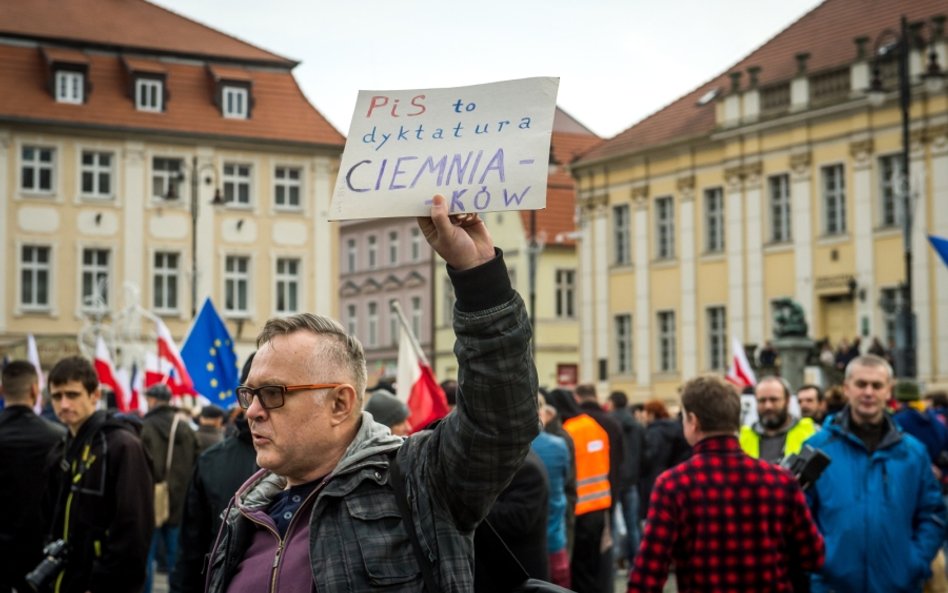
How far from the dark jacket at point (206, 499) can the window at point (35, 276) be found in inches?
1794

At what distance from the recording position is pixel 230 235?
53625 mm

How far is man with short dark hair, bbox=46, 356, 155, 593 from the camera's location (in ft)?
23.3

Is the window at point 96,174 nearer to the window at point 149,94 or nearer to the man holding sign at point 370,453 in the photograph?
the window at point 149,94

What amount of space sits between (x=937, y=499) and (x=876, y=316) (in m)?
34.2

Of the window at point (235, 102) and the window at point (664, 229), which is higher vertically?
the window at point (235, 102)

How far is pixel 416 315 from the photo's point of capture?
7281cm

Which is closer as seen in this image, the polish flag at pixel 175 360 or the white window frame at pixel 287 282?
the polish flag at pixel 175 360

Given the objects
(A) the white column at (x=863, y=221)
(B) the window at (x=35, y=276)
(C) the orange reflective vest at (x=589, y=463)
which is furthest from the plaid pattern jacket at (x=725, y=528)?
(B) the window at (x=35, y=276)

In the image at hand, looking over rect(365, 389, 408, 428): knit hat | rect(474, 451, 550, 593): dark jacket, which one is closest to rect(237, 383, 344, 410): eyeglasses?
rect(474, 451, 550, 593): dark jacket

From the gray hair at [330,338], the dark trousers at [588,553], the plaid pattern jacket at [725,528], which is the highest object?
the gray hair at [330,338]

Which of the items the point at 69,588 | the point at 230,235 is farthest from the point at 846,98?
the point at 69,588

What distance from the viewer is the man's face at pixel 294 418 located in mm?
3898

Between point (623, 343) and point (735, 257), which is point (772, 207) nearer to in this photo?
point (735, 257)

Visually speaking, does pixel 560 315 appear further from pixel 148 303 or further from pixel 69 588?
pixel 69 588
